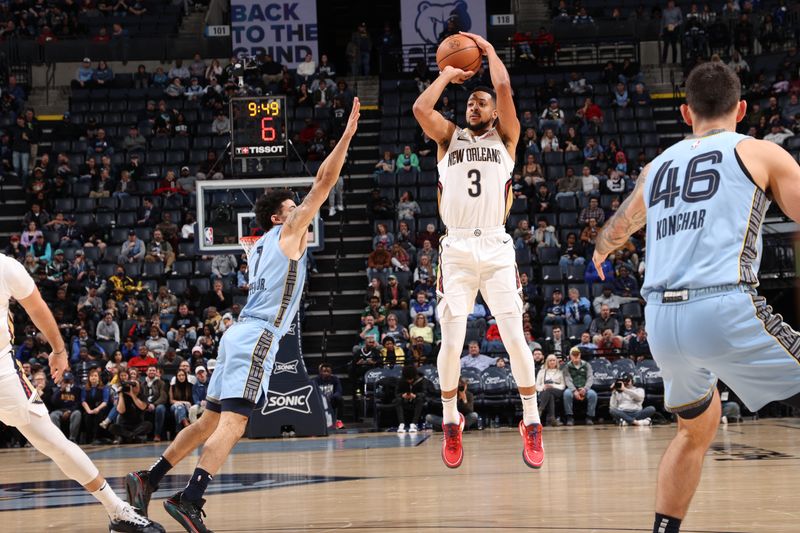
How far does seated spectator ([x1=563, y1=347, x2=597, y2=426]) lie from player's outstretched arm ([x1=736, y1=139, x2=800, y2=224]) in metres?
13.3

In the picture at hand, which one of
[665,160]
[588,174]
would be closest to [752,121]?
[588,174]

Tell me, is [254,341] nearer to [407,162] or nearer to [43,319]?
[43,319]

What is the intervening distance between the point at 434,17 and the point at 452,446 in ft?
71.5

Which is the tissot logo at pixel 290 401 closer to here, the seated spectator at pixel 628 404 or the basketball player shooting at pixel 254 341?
the seated spectator at pixel 628 404

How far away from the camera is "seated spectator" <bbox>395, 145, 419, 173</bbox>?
23.6 m

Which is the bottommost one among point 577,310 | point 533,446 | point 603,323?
point 603,323

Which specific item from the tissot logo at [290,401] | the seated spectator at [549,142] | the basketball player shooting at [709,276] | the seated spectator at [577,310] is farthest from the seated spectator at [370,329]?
the basketball player shooting at [709,276]

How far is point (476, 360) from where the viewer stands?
17828 mm

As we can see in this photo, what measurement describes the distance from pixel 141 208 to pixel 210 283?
316cm

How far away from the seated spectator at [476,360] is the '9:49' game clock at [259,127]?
446 centimetres

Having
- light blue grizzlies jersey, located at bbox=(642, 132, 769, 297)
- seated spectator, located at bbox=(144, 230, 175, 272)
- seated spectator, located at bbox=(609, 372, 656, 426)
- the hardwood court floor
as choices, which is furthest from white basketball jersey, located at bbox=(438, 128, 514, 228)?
seated spectator, located at bbox=(144, 230, 175, 272)

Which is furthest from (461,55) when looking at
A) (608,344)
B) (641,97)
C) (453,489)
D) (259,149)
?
(641,97)

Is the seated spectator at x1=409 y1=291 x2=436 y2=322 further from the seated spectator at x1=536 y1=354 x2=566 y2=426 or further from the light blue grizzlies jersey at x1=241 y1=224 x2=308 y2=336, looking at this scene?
the light blue grizzlies jersey at x1=241 y1=224 x2=308 y2=336

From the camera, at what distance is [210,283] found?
2103cm
